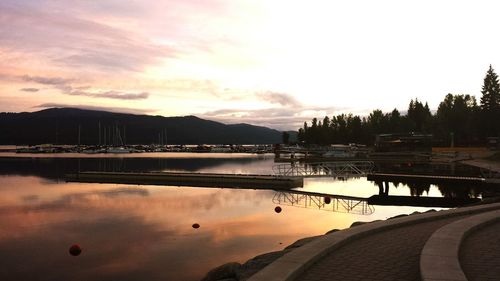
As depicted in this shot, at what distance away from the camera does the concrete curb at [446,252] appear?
874cm

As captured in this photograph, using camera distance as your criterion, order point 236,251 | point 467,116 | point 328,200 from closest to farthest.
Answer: point 236,251
point 328,200
point 467,116

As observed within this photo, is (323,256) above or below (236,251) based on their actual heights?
above

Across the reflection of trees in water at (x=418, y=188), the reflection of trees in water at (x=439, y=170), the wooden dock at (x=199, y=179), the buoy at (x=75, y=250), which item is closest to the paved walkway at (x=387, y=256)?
the buoy at (x=75, y=250)

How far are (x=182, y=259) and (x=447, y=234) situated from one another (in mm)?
11959

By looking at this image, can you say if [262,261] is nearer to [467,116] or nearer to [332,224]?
[332,224]

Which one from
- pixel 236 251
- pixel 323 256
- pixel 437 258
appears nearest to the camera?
pixel 437 258

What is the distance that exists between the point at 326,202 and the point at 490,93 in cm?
8907

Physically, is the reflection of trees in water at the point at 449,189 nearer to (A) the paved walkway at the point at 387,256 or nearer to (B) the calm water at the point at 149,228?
(B) the calm water at the point at 149,228

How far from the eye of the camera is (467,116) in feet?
388

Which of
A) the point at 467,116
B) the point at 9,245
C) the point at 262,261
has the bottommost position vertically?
the point at 9,245

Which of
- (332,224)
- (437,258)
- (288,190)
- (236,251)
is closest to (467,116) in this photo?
(288,190)

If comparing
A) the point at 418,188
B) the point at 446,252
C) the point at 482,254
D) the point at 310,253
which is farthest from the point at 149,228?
the point at 418,188

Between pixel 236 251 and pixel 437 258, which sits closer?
pixel 437 258

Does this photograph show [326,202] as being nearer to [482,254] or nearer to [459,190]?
[459,190]
